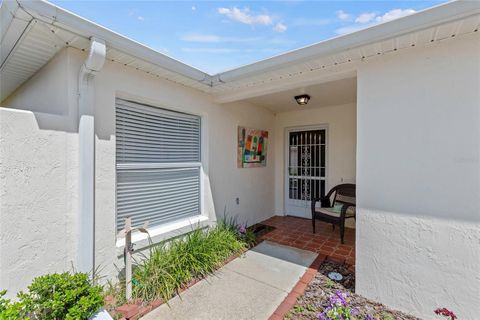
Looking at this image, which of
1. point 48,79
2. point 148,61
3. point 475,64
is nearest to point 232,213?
point 148,61

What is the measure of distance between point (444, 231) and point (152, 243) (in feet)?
12.6

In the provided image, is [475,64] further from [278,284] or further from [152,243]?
[152,243]

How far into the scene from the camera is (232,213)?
5199 mm

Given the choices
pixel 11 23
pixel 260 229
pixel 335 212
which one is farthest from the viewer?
pixel 260 229

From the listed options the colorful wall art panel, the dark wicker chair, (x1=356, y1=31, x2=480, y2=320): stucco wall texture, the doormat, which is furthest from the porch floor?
the colorful wall art panel

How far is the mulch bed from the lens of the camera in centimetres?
254

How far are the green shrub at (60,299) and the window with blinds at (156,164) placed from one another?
1.10 m

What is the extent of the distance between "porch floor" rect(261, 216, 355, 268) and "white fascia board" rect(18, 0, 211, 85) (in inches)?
157

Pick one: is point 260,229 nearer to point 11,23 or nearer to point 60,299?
point 60,299

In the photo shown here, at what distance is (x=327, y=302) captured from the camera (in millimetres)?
2750

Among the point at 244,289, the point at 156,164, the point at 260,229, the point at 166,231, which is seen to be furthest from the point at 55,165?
the point at 260,229

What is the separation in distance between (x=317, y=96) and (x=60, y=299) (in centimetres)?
543

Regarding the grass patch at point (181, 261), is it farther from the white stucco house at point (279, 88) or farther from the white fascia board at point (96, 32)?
the white fascia board at point (96, 32)

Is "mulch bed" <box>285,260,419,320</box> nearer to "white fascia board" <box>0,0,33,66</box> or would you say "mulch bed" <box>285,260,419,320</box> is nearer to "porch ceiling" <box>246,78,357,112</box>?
"porch ceiling" <box>246,78,357,112</box>
